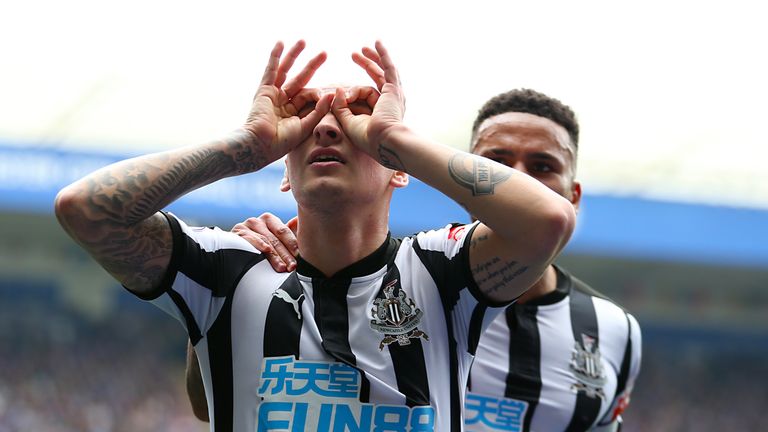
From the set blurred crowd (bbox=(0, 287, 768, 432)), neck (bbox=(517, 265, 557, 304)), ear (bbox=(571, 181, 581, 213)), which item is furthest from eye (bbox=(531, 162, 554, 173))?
blurred crowd (bbox=(0, 287, 768, 432))

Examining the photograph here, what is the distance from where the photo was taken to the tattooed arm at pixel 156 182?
8.71 ft

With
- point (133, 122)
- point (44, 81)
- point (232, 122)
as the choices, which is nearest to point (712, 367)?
point (232, 122)

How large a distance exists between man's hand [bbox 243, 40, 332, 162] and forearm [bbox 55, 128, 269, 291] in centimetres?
13

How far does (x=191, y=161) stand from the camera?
110 inches

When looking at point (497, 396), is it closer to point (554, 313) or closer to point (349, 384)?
point (554, 313)

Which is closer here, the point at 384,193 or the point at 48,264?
the point at 384,193

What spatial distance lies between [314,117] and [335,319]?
2.02ft

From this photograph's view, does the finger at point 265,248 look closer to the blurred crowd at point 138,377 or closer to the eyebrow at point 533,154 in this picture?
the eyebrow at point 533,154

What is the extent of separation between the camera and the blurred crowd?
1777 centimetres

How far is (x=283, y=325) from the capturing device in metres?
2.85

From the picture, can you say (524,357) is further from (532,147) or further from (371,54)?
(371,54)

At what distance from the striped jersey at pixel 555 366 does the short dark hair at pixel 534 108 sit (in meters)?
0.67

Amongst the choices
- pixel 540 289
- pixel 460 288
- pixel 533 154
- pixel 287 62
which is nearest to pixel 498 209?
pixel 460 288

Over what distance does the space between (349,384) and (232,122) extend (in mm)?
15961
